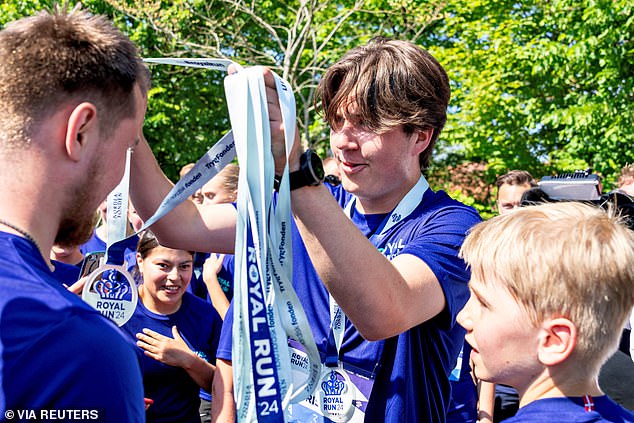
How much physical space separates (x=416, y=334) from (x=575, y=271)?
1.97 ft

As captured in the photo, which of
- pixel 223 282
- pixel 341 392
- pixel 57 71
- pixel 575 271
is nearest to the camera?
pixel 57 71

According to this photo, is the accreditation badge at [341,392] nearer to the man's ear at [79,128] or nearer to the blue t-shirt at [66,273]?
the man's ear at [79,128]

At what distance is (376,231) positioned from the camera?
2.46m

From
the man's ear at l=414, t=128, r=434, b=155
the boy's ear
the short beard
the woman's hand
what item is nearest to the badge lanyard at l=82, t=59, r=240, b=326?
the short beard

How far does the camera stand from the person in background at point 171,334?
12.3 feet

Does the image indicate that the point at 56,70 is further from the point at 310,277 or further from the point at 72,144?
the point at 310,277

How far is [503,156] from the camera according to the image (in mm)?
16766

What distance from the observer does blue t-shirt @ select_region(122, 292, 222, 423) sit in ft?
12.3

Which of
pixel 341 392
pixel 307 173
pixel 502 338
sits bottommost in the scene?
pixel 341 392

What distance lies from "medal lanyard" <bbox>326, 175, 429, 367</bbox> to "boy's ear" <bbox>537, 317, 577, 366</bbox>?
65 centimetres

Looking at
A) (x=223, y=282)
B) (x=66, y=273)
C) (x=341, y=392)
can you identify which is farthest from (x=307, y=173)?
(x=223, y=282)

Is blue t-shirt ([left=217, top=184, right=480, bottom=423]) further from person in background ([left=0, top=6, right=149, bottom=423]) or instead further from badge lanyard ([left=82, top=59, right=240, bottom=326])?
person in background ([left=0, top=6, right=149, bottom=423])

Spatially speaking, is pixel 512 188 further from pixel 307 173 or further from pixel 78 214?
pixel 78 214

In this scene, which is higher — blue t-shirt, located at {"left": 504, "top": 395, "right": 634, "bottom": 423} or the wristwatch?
Answer: the wristwatch
